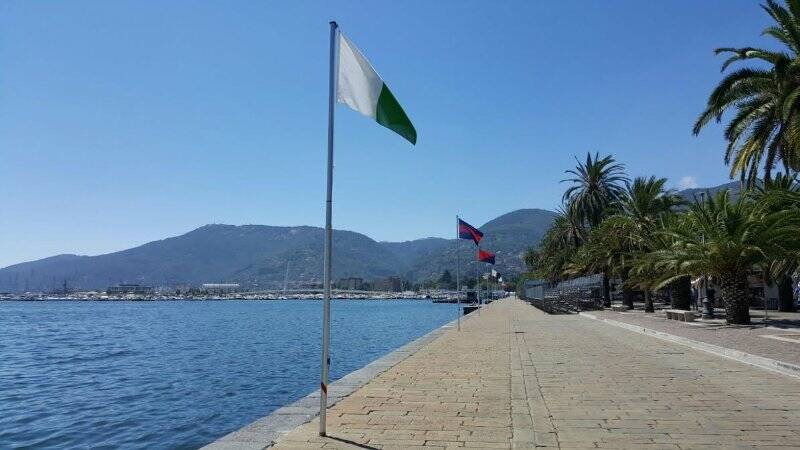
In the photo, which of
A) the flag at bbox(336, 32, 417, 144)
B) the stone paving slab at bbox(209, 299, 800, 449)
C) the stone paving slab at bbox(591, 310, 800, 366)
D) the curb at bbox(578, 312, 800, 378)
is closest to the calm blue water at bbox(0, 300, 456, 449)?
the stone paving slab at bbox(209, 299, 800, 449)

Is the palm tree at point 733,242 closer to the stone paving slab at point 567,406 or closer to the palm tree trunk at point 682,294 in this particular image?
the stone paving slab at point 567,406

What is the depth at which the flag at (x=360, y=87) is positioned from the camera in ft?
24.3

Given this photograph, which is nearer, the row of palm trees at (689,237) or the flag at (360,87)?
the flag at (360,87)

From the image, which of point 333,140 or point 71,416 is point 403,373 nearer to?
point 333,140

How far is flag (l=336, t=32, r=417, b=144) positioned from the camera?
7.42 m

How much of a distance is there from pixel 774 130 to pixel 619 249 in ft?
64.7

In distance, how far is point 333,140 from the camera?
7.38 meters

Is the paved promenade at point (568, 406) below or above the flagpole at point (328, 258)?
below

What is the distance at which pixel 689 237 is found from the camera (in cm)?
2389

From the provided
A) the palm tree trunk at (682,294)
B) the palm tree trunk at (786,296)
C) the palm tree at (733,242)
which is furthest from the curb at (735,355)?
the palm tree trunk at (786,296)

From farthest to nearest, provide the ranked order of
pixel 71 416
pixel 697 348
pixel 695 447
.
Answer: pixel 697 348, pixel 71 416, pixel 695 447

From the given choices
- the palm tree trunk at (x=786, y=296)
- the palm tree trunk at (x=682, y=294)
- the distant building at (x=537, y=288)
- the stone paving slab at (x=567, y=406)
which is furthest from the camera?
the distant building at (x=537, y=288)

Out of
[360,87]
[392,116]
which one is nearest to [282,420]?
[392,116]

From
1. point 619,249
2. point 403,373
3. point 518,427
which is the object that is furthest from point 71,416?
point 619,249
